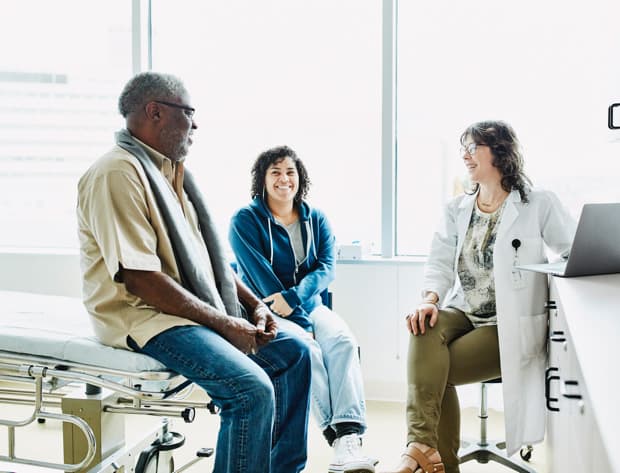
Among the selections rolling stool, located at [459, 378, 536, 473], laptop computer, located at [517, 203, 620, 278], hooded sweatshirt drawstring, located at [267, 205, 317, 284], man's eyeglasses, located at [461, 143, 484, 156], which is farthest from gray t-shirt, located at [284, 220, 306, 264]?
laptop computer, located at [517, 203, 620, 278]

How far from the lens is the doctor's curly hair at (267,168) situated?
318 centimetres

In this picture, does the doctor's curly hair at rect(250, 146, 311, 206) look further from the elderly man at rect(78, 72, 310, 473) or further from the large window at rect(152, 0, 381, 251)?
the elderly man at rect(78, 72, 310, 473)

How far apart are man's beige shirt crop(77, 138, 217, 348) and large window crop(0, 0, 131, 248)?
6.67 ft

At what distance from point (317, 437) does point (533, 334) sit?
1122 millimetres

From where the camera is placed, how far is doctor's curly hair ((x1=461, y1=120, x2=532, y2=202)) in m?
2.70

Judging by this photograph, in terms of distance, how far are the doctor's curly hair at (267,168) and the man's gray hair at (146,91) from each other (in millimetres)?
971

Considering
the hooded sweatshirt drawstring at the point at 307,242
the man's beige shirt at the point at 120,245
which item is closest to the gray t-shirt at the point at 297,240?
the hooded sweatshirt drawstring at the point at 307,242

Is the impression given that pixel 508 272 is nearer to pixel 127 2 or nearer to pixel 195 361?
pixel 195 361

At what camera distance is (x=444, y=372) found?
2516 mm

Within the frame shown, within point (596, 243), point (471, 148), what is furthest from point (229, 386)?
point (471, 148)

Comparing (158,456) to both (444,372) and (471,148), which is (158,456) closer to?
(444,372)

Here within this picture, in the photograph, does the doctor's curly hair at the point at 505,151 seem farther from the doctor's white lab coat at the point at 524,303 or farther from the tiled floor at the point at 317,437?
the tiled floor at the point at 317,437

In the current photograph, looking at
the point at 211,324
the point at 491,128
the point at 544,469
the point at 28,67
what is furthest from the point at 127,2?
the point at 544,469

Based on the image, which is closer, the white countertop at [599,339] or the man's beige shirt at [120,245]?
the white countertop at [599,339]
